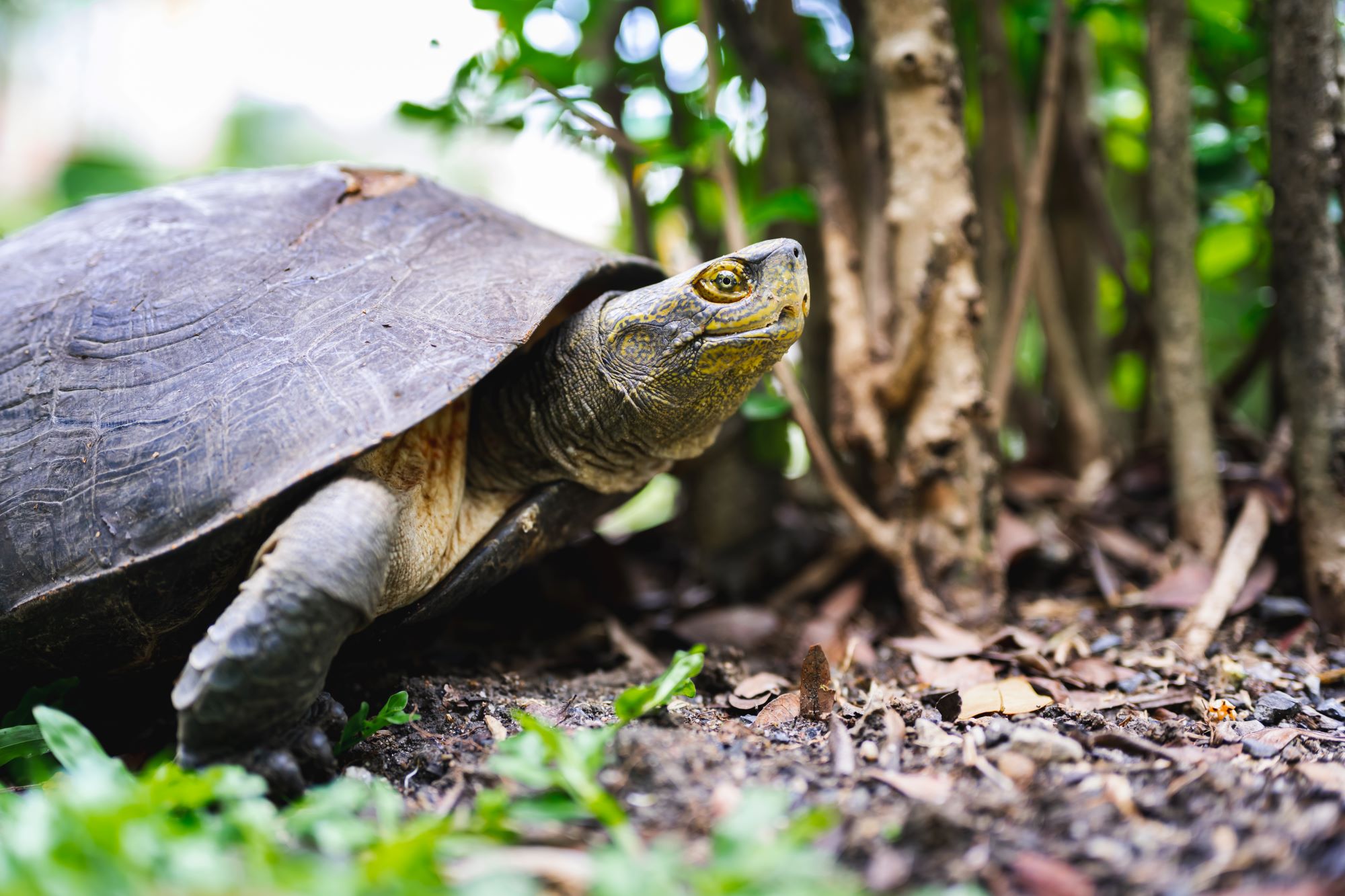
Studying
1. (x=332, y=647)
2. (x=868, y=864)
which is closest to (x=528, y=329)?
(x=332, y=647)

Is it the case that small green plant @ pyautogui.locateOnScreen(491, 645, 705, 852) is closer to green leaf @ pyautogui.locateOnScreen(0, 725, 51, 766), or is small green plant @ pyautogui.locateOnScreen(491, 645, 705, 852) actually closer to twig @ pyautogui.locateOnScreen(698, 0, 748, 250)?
green leaf @ pyautogui.locateOnScreen(0, 725, 51, 766)

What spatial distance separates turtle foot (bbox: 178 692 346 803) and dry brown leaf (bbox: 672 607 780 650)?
3.97 ft

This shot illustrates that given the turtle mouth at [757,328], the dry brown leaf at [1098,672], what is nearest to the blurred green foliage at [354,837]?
the turtle mouth at [757,328]

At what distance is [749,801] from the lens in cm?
114

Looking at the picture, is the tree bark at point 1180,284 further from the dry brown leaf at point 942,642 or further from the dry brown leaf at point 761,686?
the dry brown leaf at point 761,686

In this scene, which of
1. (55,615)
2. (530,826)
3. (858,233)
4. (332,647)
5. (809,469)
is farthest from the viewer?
(809,469)

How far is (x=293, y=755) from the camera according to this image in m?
1.64

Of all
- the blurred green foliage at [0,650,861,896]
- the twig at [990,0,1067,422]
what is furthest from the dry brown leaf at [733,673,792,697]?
the twig at [990,0,1067,422]

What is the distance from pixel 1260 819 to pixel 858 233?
7.88 feet

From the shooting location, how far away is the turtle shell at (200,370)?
176 centimetres

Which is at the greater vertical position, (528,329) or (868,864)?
(528,329)

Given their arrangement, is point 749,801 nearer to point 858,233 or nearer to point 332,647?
point 332,647

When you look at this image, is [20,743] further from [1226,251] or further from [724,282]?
[1226,251]

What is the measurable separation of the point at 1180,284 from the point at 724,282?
176 cm
